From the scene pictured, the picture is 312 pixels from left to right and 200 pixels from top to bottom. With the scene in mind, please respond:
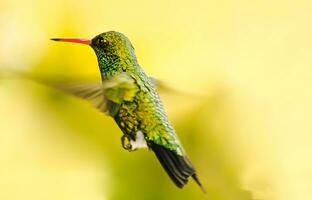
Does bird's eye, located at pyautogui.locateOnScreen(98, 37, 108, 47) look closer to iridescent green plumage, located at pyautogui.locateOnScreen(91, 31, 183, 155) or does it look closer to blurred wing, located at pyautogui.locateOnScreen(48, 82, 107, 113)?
iridescent green plumage, located at pyautogui.locateOnScreen(91, 31, 183, 155)

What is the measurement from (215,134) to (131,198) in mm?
178

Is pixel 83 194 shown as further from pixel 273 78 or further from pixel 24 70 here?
pixel 273 78

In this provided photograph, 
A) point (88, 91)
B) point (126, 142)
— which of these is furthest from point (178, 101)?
point (88, 91)

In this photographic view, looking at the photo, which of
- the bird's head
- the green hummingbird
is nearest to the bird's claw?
the green hummingbird

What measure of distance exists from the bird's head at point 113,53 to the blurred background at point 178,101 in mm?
127

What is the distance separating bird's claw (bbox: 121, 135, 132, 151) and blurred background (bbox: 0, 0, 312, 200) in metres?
0.03

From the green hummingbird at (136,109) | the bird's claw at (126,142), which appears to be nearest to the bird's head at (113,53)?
the green hummingbird at (136,109)

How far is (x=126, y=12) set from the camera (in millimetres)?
1307

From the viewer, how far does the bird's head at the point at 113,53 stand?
0.98m

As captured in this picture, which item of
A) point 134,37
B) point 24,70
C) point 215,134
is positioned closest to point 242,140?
point 215,134

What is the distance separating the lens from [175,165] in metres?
0.94

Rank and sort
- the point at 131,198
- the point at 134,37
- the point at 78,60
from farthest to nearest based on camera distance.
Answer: the point at 134,37, the point at 78,60, the point at 131,198

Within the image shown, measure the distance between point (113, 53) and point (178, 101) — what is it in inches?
7.6

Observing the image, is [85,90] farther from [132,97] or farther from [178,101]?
[178,101]
